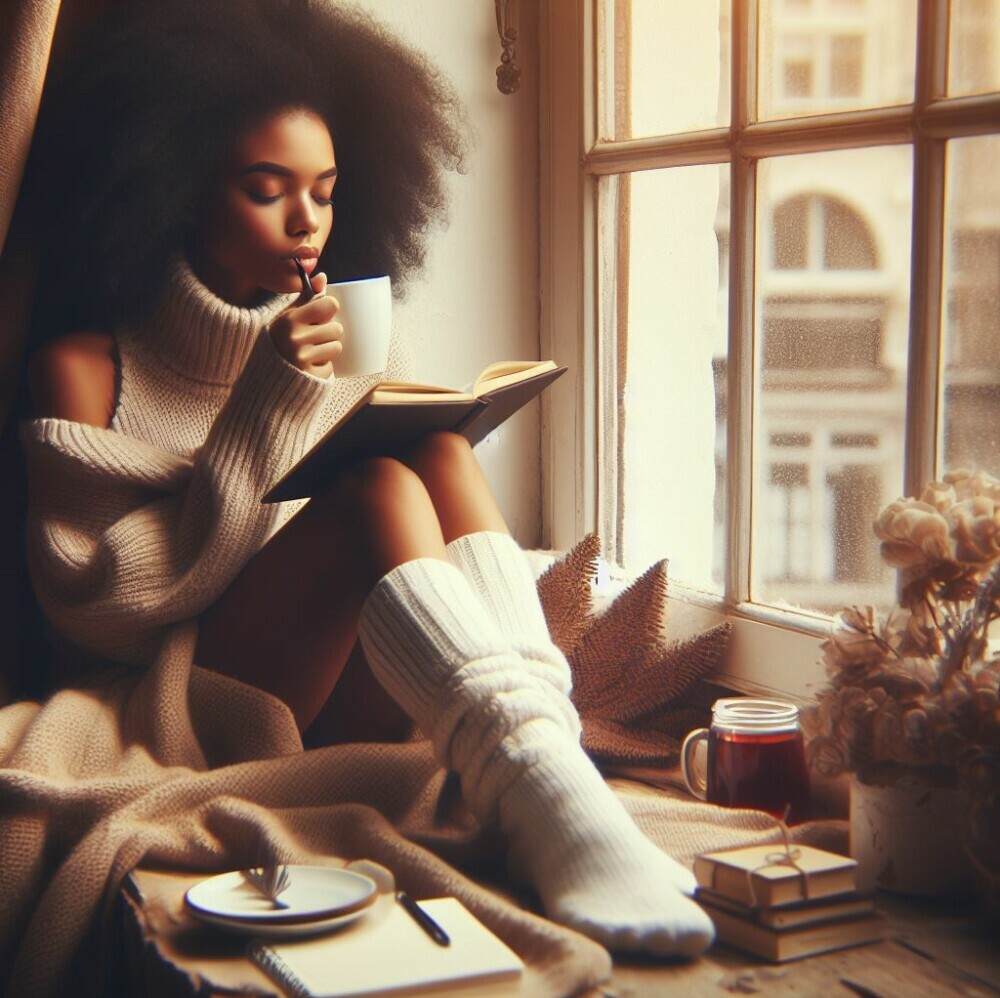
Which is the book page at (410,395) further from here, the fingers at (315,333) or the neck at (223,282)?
the neck at (223,282)

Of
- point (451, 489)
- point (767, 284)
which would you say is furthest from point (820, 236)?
point (451, 489)

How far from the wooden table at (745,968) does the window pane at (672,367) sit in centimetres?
59

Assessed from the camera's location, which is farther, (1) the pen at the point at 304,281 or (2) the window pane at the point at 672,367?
(2) the window pane at the point at 672,367

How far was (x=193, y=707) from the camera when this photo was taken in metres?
1.19

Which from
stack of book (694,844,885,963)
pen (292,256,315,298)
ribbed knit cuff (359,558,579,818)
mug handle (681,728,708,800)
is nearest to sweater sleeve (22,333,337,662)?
pen (292,256,315,298)

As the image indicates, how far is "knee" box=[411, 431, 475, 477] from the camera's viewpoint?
3.83 feet

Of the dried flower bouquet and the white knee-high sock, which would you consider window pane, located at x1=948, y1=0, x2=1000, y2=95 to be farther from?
the white knee-high sock

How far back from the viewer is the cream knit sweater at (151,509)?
1.18 m

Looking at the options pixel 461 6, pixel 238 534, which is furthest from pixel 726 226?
pixel 238 534

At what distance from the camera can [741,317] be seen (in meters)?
1.34

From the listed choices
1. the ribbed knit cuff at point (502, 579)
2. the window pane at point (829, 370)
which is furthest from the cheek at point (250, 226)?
the window pane at point (829, 370)

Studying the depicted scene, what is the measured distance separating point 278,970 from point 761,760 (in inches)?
19.1

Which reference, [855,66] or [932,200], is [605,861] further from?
[855,66]

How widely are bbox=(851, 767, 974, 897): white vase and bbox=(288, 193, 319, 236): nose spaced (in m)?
0.72
